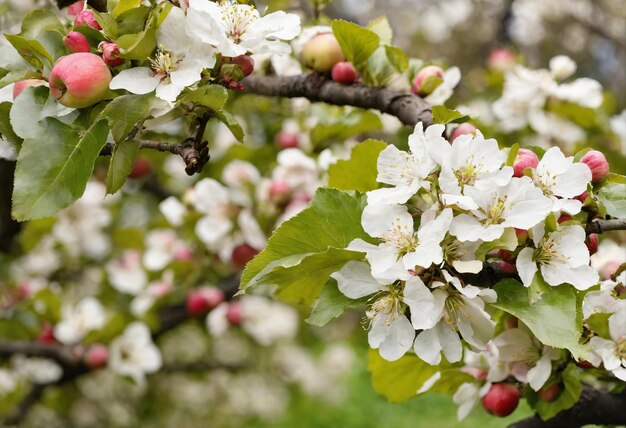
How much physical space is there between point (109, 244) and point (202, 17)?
206 centimetres

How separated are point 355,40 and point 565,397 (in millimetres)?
592

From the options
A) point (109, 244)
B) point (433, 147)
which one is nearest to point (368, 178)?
point (433, 147)

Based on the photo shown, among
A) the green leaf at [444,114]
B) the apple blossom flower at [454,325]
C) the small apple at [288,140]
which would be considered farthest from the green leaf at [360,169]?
the small apple at [288,140]

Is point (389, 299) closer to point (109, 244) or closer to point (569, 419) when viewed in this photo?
point (569, 419)

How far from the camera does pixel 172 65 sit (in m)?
0.82

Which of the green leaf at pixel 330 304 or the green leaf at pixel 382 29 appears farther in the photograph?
the green leaf at pixel 382 29

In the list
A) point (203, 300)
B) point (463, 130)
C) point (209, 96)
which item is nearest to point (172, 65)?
point (209, 96)

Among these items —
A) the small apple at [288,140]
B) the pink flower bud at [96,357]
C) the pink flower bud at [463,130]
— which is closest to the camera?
the pink flower bud at [463,130]

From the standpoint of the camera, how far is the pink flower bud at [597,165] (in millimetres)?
856

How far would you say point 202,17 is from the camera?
0.79 m

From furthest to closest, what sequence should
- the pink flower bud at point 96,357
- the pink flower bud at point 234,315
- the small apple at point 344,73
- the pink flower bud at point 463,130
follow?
the pink flower bud at point 234,315 < the pink flower bud at point 96,357 < the small apple at point 344,73 < the pink flower bud at point 463,130

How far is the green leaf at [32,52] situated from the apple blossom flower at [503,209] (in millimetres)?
508

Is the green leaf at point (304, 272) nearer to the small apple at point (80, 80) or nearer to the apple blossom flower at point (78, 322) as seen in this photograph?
the small apple at point (80, 80)

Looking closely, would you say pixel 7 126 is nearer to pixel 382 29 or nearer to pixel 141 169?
pixel 382 29
